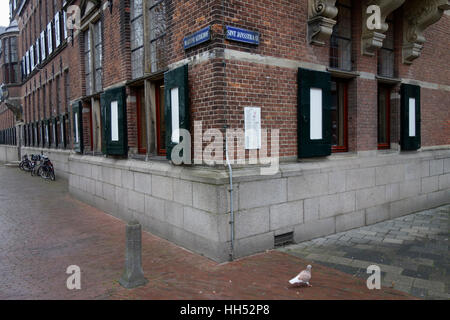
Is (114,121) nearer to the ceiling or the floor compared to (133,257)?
nearer to the ceiling

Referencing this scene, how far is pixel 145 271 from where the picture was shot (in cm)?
522

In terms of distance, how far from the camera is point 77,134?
11.5 metres

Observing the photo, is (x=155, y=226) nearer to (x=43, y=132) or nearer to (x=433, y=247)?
(x=433, y=247)

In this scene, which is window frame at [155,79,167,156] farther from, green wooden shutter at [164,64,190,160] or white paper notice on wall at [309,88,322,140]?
white paper notice on wall at [309,88,322,140]

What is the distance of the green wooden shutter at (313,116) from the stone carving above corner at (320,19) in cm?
66

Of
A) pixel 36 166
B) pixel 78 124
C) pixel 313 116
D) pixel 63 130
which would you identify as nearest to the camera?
pixel 313 116

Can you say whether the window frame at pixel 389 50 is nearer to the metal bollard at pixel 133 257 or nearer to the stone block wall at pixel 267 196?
the stone block wall at pixel 267 196

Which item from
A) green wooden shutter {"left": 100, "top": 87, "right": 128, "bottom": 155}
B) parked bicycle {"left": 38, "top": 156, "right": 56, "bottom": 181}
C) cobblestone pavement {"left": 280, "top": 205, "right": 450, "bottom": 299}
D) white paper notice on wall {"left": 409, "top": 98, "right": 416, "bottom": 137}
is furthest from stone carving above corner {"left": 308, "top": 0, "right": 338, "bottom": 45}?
parked bicycle {"left": 38, "top": 156, "right": 56, "bottom": 181}

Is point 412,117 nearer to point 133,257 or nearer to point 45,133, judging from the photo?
point 133,257

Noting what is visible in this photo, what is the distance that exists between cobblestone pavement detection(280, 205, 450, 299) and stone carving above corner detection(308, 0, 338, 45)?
12.6 ft

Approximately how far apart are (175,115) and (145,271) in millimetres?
2755

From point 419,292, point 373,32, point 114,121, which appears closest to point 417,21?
point 373,32

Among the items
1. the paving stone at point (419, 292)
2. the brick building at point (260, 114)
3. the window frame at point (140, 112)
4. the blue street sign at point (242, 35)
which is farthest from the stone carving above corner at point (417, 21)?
the window frame at point (140, 112)

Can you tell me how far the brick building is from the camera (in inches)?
225
